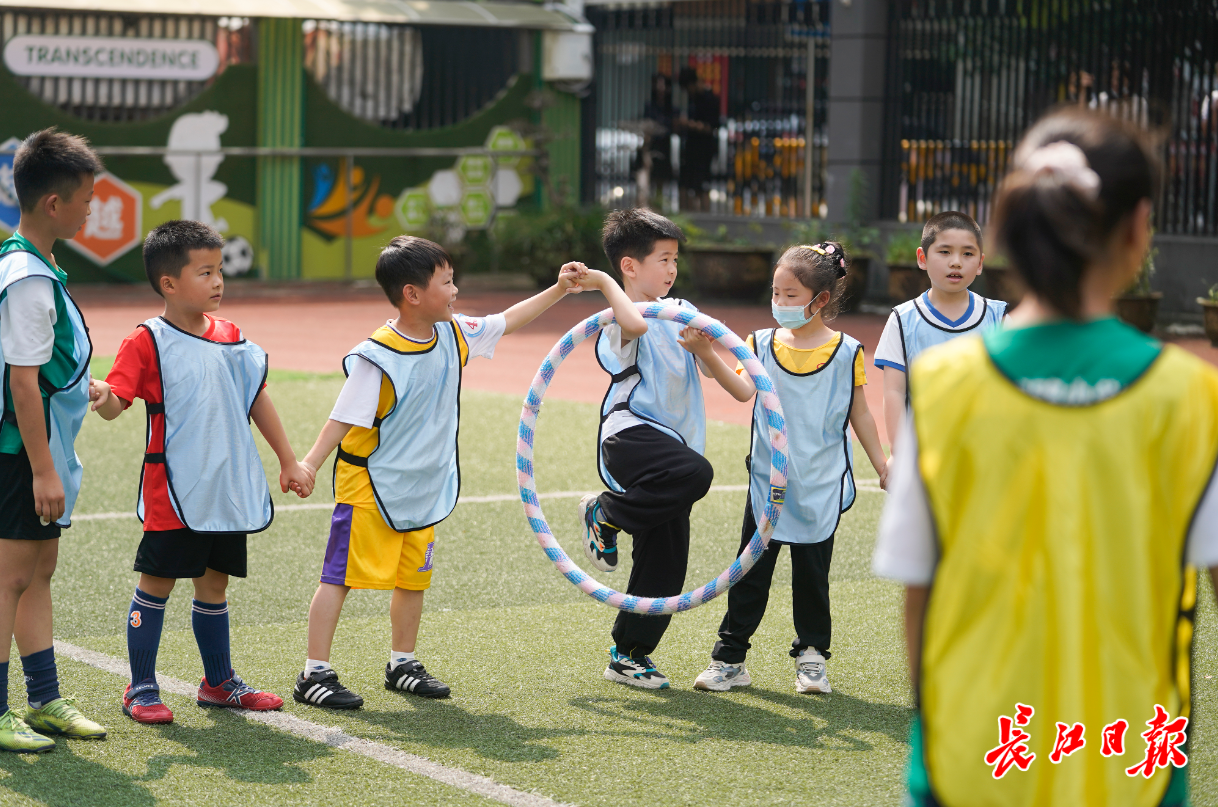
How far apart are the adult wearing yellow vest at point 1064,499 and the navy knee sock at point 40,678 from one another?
3.14 meters

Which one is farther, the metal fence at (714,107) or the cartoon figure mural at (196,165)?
the metal fence at (714,107)

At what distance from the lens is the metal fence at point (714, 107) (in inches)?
812

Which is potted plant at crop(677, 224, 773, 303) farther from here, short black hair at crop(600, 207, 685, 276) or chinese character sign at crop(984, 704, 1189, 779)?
chinese character sign at crop(984, 704, 1189, 779)

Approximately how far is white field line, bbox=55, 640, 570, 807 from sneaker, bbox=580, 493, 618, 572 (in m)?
1.21

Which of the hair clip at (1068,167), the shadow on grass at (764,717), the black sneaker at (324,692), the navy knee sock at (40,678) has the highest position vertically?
the hair clip at (1068,167)

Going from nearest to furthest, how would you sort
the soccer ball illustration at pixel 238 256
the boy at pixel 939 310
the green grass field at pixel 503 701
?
the green grass field at pixel 503 701
the boy at pixel 939 310
the soccer ball illustration at pixel 238 256

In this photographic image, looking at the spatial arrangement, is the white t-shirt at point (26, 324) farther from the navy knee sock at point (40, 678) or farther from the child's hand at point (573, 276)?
the child's hand at point (573, 276)

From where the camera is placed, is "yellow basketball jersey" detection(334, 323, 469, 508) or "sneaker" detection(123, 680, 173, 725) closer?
"sneaker" detection(123, 680, 173, 725)

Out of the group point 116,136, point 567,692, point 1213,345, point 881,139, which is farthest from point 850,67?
point 567,692

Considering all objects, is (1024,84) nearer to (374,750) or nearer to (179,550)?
(179,550)

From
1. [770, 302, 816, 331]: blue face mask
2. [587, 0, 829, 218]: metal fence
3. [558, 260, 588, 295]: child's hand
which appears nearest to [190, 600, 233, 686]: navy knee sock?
[558, 260, 588, 295]: child's hand

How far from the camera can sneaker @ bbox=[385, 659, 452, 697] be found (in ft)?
15.8

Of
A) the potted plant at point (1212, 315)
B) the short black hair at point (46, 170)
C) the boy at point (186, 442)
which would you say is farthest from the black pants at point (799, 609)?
the potted plant at point (1212, 315)

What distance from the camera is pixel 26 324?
160 inches
